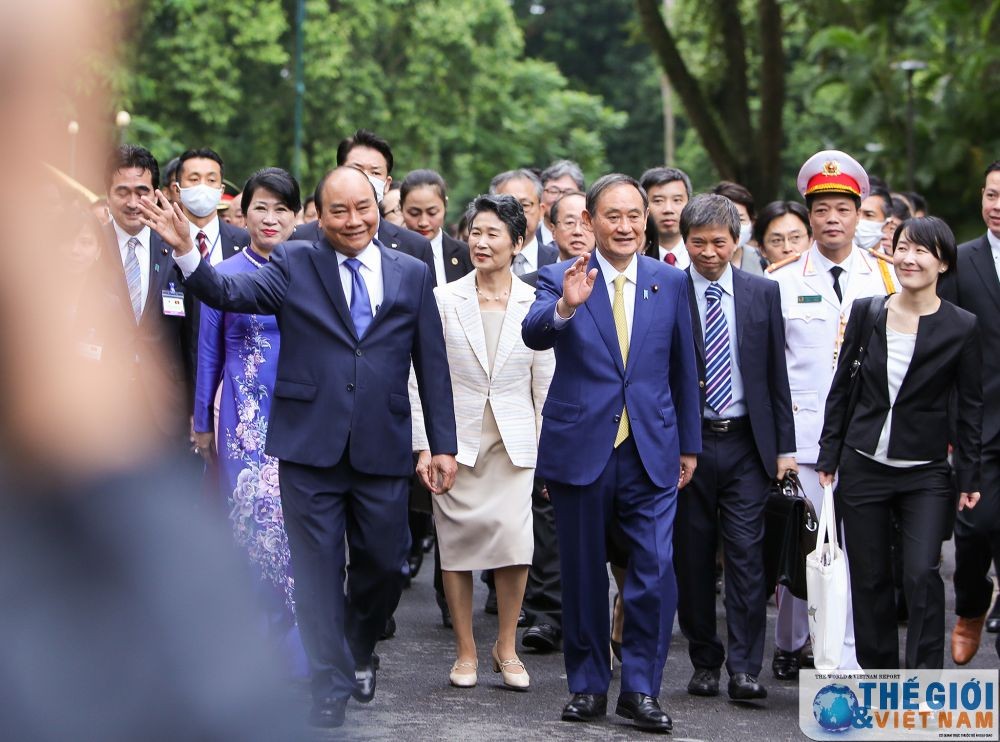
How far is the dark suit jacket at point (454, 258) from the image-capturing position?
10.4 meters

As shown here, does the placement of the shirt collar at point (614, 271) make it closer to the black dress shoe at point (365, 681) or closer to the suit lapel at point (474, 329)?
the suit lapel at point (474, 329)

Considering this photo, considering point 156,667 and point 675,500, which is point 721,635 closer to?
point 675,500

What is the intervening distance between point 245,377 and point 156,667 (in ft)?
17.8

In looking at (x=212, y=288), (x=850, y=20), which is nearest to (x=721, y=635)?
(x=212, y=288)

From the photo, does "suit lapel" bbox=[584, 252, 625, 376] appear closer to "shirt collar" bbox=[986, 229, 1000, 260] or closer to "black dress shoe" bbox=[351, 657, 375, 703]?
"black dress shoe" bbox=[351, 657, 375, 703]

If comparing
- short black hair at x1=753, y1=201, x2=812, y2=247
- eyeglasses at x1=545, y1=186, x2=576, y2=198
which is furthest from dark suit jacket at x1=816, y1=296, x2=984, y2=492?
eyeglasses at x1=545, y1=186, x2=576, y2=198

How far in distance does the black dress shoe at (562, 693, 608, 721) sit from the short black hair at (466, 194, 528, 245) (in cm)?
228

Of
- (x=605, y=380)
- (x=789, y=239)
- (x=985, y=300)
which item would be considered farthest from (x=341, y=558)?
(x=789, y=239)

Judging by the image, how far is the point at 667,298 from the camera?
7309 mm

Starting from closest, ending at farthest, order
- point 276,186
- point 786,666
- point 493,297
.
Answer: point 276,186 → point 493,297 → point 786,666

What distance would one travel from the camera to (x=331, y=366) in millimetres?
6926

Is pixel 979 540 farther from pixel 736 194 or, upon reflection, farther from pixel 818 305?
pixel 736 194

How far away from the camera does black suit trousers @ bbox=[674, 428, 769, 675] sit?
25.7 ft

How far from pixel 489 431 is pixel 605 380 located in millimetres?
1226
